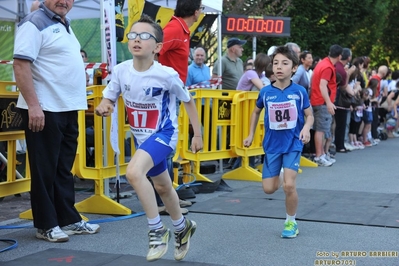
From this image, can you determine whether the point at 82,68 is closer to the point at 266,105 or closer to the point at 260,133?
the point at 266,105

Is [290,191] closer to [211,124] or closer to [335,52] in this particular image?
[211,124]

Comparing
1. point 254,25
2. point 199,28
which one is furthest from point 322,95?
point 254,25

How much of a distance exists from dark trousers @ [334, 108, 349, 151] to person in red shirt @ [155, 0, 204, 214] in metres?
7.68

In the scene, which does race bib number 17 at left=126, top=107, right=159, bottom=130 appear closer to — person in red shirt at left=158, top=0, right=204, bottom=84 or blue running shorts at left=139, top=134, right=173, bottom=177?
blue running shorts at left=139, top=134, right=173, bottom=177

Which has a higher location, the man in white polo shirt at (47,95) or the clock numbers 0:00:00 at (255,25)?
the clock numbers 0:00:00 at (255,25)

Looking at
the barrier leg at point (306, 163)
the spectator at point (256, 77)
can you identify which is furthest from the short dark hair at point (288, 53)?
the barrier leg at point (306, 163)

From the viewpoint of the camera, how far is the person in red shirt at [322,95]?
39.3ft

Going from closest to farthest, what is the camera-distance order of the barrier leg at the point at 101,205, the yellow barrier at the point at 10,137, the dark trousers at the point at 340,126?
1. the yellow barrier at the point at 10,137
2. the barrier leg at the point at 101,205
3. the dark trousers at the point at 340,126

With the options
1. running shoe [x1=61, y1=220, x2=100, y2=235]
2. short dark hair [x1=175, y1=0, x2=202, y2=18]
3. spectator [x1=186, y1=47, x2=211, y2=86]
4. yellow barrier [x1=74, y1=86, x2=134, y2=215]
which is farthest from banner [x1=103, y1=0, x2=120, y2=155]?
spectator [x1=186, y1=47, x2=211, y2=86]

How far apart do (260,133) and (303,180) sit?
1.22 meters

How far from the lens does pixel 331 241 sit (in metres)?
6.19

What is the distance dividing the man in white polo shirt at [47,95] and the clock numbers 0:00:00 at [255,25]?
8710mm

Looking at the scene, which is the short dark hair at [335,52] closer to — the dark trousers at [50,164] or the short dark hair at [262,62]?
the short dark hair at [262,62]

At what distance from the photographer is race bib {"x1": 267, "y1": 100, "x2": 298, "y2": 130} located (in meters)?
6.61
